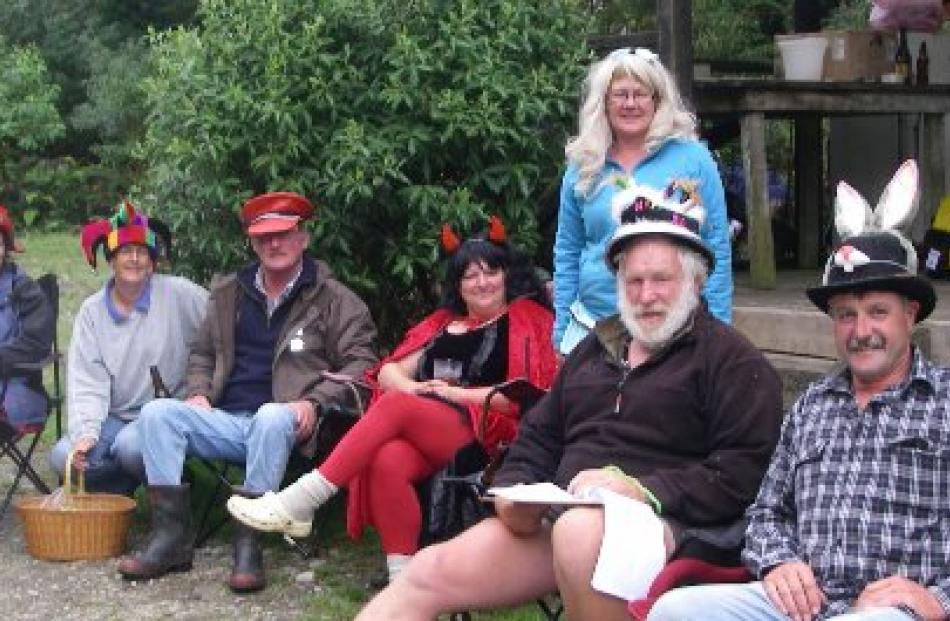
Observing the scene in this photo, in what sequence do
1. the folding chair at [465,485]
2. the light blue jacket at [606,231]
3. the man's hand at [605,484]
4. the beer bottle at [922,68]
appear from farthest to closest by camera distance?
the beer bottle at [922,68]
the folding chair at [465,485]
the light blue jacket at [606,231]
the man's hand at [605,484]

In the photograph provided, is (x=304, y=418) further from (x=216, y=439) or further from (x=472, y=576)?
(x=472, y=576)

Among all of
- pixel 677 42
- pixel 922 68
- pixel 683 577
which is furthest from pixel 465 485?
pixel 922 68

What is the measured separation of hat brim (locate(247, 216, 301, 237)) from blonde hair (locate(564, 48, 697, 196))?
141cm

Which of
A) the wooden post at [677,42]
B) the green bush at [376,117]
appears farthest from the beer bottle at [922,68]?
the green bush at [376,117]

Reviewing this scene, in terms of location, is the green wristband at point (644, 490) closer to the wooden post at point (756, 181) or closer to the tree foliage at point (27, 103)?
the wooden post at point (756, 181)

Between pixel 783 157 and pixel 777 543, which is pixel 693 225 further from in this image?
pixel 783 157

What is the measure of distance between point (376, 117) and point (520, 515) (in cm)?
285

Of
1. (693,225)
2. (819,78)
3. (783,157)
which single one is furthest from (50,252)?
(693,225)

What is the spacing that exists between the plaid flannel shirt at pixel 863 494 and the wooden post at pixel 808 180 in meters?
5.26

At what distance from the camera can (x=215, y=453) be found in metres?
5.92

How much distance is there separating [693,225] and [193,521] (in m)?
3.22

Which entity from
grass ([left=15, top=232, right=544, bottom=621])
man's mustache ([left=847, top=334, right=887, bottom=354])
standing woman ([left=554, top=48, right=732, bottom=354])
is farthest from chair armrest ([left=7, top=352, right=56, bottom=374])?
man's mustache ([left=847, top=334, right=887, bottom=354])

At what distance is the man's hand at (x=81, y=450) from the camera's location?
6.05 metres

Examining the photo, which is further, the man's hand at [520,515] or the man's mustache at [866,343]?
the man's hand at [520,515]
